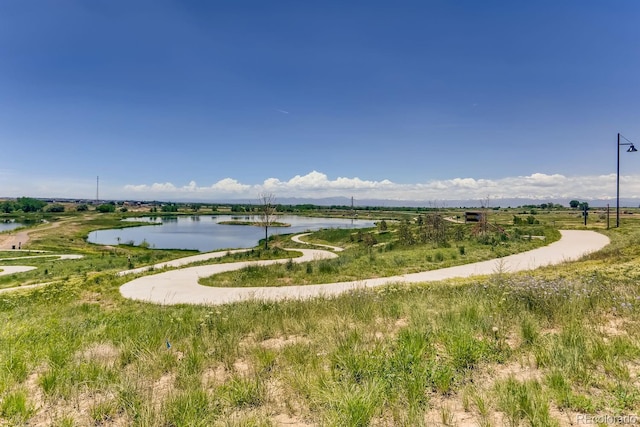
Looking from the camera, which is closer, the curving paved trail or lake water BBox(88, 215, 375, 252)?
the curving paved trail

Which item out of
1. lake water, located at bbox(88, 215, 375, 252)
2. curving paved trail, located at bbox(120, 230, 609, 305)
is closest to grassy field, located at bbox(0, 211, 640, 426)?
curving paved trail, located at bbox(120, 230, 609, 305)

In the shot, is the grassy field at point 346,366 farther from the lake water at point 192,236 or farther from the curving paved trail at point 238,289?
the lake water at point 192,236

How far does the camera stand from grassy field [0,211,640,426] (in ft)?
9.50

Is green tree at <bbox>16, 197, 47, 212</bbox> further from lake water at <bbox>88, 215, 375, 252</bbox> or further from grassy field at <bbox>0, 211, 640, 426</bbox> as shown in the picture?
grassy field at <bbox>0, 211, 640, 426</bbox>

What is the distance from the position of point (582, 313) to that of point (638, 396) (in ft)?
8.31

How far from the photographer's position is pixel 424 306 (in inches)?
238

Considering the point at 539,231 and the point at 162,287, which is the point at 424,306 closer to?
the point at 162,287

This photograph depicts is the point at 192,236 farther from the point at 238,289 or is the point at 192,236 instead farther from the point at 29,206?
the point at 29,206

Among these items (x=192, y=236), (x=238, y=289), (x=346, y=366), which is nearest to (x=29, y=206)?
(x=192, y=236)

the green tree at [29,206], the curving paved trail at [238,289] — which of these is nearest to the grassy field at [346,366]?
the curving paved trail at [238,289]

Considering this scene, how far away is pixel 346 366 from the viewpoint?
11.9ft

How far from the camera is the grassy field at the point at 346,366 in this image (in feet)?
9.50

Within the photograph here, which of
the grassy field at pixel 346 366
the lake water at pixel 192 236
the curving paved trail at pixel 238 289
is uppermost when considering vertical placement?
the grassy field at pixel 346 366

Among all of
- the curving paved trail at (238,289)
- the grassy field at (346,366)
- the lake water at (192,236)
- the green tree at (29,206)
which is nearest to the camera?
the grassy field at (346,366)
